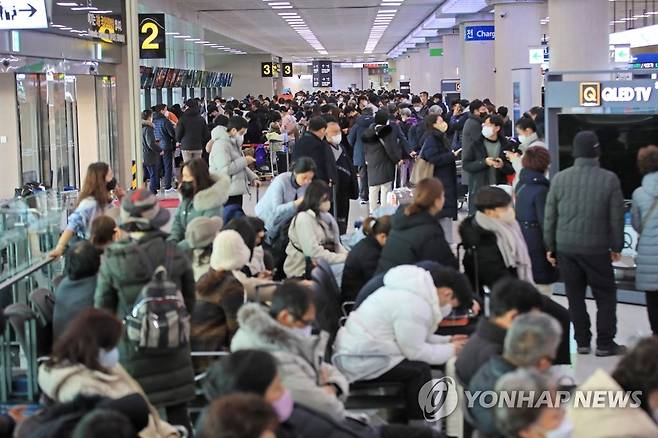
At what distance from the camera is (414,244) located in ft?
22.9

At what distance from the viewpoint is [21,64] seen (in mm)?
14648

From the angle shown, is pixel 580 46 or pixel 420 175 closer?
pixel 420 175

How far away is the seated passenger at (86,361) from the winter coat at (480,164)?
901 centimetres

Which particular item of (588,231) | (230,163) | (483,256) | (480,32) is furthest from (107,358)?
(480,32)

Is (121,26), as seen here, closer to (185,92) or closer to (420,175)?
(420,175)

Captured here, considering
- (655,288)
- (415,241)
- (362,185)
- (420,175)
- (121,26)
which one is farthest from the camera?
(121,26)

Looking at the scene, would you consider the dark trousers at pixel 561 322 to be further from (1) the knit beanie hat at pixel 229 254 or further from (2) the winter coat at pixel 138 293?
(2) the winter coat at pixel 138 293

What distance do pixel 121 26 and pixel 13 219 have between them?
1171 cm

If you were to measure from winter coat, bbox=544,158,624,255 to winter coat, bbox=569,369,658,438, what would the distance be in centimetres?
418

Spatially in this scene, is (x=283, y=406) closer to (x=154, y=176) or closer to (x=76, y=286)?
(x=76, y=286)

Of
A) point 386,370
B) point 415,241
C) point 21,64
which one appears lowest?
point 386,370

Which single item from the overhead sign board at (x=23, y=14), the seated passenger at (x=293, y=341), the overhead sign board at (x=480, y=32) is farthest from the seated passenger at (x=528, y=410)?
the overhead sign board at (x=480, y=32)

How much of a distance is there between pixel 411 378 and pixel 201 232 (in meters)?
1.94

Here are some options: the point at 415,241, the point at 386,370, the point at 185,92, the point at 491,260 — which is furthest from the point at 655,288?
the point at 185,92
